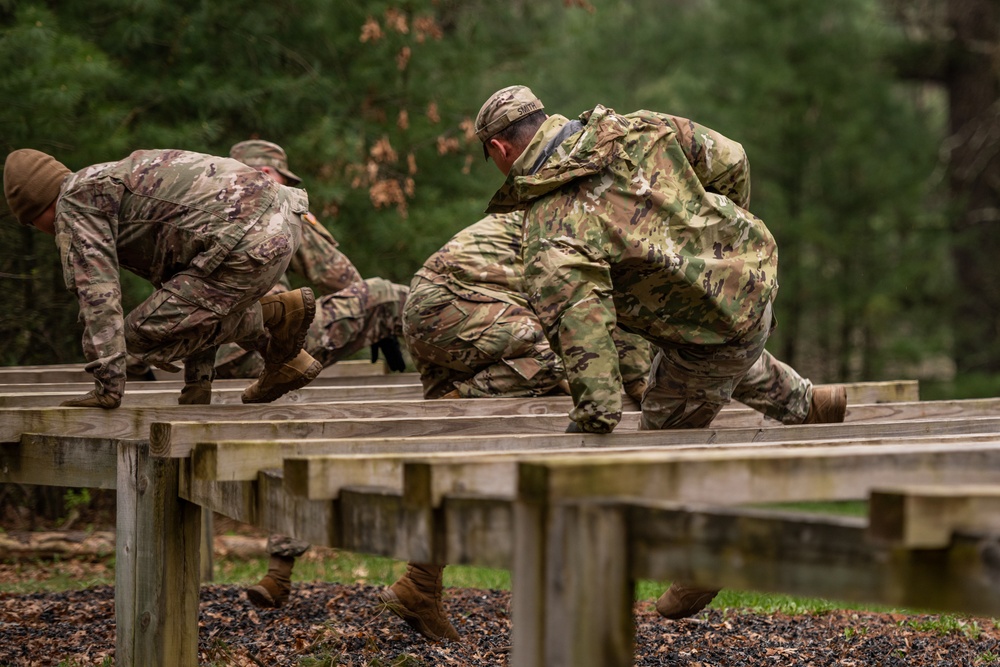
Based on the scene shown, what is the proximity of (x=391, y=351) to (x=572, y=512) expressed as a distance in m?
6.07

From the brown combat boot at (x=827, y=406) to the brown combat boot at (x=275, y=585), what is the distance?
2.86 metres

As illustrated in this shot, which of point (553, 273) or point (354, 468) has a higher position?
point (553, 273)

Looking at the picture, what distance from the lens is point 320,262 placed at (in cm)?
858

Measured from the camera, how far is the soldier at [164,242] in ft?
19.1

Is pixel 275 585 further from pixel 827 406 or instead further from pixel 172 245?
pixel 827 406

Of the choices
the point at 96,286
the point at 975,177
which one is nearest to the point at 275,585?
the point at 96,286

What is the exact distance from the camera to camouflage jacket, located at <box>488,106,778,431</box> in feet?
15.8

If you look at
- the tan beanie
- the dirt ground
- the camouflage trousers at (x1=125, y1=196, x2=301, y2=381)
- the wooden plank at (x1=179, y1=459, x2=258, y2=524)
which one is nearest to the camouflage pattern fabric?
the dirt ground

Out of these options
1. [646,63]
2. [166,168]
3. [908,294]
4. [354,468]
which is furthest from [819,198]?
[354,468]

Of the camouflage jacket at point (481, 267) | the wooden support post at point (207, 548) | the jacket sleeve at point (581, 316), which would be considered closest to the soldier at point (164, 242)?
the camouflage jacket at point (481, 267)

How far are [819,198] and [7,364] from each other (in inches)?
413

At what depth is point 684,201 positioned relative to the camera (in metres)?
5.09

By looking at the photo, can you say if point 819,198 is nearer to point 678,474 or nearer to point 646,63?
point 646,63

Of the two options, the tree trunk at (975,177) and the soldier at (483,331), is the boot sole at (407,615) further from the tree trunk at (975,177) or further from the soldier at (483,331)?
the tree trunk at (975,177)
